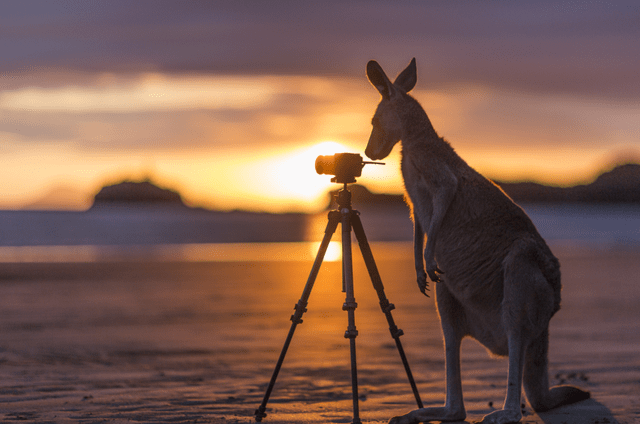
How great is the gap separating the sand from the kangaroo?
2.24 feet

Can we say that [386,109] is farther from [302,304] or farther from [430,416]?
[430,416]

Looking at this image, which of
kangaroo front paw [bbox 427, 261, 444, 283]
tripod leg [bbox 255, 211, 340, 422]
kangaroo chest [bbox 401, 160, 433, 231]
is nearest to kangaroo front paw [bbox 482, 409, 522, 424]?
kangaroo front paw [bbox 427, 261, 444, 283]

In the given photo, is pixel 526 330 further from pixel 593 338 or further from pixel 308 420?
pixel 593 338

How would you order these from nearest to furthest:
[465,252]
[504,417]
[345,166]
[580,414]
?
[504,417] → [465,252] → [580,414] → [345,166]

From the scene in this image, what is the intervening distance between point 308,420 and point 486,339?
148 centimetres

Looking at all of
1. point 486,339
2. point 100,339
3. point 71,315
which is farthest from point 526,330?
point 71,315

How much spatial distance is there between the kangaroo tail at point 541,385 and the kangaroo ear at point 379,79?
217 cm

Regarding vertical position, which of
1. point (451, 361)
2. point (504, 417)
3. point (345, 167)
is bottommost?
point (504, 417)

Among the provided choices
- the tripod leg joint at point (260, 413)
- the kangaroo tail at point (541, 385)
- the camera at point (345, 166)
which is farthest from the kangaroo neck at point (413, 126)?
the tripod leg joint at point (260, 413)

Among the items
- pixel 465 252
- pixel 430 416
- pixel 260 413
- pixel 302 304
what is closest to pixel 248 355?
pixel 260 413

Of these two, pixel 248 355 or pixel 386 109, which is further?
pixel 248 355

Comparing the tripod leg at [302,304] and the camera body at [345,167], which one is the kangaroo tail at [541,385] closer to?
the tripod leg at [302,304]

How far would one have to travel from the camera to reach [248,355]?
26.3 feet

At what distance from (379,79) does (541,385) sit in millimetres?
2698
